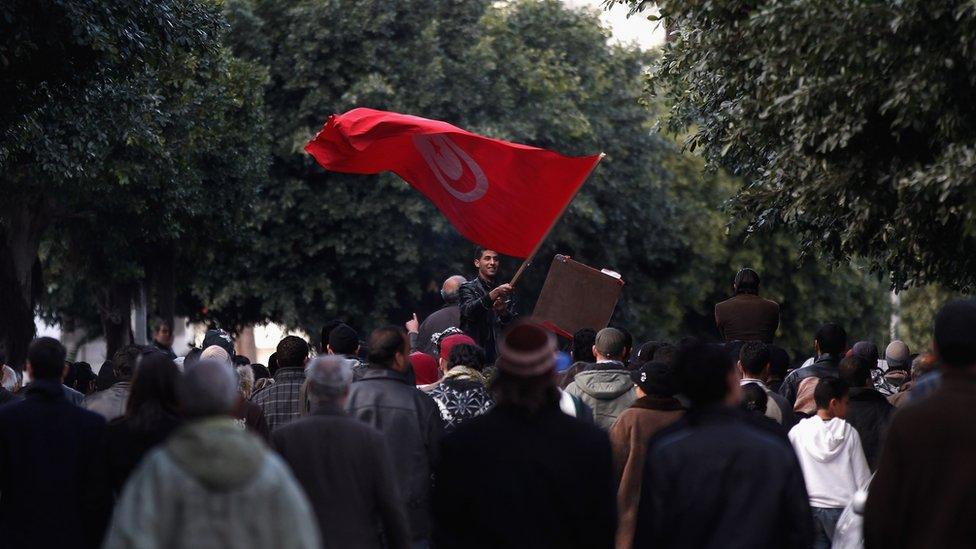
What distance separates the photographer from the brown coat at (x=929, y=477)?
15.8ft

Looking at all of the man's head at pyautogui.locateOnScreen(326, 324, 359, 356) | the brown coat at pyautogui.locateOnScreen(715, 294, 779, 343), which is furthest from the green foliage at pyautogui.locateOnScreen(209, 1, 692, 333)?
the man's head at pyautogui.locateOnScreen(326, 324, 359, 356)

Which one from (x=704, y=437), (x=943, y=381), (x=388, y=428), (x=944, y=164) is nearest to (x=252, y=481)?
(x=704, y=437)

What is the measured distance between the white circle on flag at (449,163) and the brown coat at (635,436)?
211 inches

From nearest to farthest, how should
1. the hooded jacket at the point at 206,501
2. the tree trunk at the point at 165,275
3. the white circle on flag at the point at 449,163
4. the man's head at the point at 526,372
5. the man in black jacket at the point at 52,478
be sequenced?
the hooded jacket at the point at 206,501
the man's head at the point at 526,372
the man in black jacket at the point at 52,478
the white circle on flag at the point at 449,163
the tree trunk at the point at 165,275

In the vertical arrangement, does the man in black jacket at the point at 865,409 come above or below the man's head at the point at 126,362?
below

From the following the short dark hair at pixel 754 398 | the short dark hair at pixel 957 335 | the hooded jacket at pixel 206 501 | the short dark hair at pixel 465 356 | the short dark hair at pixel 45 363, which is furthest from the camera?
the short dark hair at pixel 754 398

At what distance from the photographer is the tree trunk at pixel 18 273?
20266mm

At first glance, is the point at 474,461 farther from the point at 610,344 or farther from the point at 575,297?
the point at 575,297

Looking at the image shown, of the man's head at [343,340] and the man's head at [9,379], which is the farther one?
the man's head at [9,379]

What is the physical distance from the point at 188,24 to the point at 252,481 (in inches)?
503

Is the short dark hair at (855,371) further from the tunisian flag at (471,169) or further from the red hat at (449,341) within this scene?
the tunisian flag at (471,169)

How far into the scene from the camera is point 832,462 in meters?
8.36

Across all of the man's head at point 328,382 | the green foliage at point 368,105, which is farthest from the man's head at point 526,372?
the green foliage at point 368,105

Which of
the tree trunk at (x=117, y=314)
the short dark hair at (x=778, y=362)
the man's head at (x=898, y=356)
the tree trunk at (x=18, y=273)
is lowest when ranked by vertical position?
the short dark hair at (x=778, y=362)
